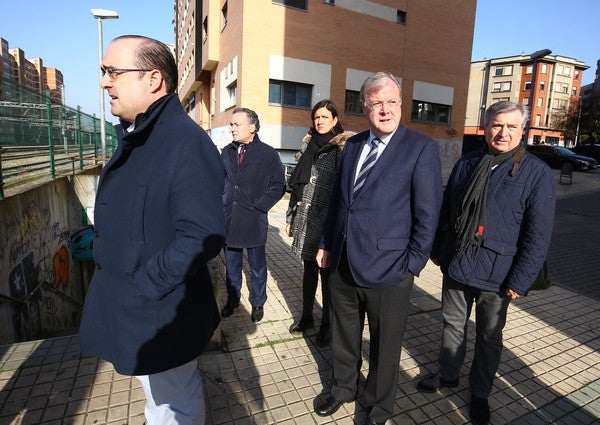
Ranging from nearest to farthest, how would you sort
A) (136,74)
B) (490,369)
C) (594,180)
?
(136,74) < (490,369) < (594,180)

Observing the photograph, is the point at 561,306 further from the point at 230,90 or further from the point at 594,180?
the point at 594,180

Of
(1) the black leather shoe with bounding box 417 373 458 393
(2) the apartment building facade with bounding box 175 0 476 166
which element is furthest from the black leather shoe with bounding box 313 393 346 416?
(2) the apartment building facade with bounding box 175 0 476 166

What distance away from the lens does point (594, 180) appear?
20047 mm

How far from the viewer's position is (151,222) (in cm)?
151

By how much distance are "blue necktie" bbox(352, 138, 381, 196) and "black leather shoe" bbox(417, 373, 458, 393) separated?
160cm

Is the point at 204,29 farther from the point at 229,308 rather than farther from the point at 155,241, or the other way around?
the point at 155,241

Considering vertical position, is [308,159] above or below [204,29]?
below

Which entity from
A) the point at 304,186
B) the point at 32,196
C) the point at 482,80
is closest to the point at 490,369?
the point at 304,186

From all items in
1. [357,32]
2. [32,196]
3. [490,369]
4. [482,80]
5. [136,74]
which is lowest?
[490,369]

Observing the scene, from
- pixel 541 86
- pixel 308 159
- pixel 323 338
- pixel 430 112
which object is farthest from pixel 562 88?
pixel 323 338

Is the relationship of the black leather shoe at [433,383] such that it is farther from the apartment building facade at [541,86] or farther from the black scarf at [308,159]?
the apartment building facade at [541,86]

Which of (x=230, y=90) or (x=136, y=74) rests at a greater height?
(x=230, y=90)

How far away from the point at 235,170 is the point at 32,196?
344cm

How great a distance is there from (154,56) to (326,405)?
2326 millimetres
